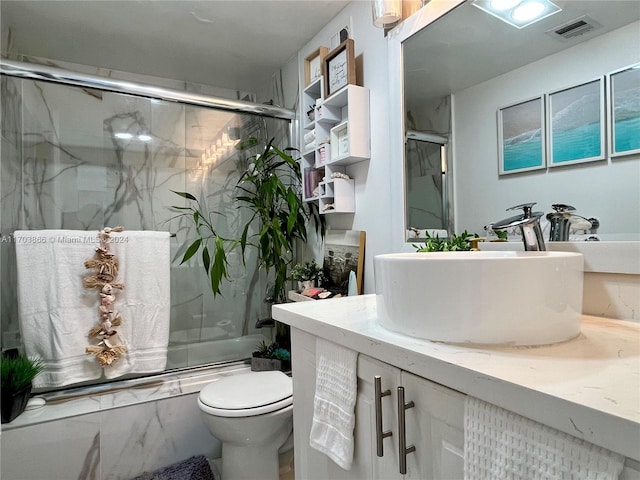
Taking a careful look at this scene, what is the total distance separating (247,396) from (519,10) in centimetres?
161

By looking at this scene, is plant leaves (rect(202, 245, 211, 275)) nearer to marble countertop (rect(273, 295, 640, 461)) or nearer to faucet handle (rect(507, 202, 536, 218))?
marble countertop (rect(273, 295, 640, 461))

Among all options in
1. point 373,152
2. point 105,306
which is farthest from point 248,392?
point 373,152

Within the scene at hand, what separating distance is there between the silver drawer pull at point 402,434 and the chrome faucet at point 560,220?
0.60 meters

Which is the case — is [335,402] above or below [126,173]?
below

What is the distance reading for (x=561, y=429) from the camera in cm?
43

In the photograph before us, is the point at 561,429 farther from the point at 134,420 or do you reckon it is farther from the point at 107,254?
the point at 107,254

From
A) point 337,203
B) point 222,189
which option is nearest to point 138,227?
point 222,189

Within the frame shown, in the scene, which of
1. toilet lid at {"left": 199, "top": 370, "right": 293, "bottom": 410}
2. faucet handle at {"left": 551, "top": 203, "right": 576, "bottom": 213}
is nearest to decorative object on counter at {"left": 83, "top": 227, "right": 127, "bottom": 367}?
toilet lid at {"left": 199, "top": 370, "right": 293, "bottom": 410}

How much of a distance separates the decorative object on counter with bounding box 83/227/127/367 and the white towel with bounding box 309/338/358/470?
4.30 ft

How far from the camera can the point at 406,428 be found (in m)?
0.66

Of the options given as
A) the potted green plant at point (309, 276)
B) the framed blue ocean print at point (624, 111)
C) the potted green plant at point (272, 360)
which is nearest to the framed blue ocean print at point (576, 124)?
the framed blue ocean print at point (624, 111)

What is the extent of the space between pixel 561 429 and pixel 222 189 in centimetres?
234

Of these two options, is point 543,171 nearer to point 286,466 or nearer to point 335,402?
Answer: point 335,402

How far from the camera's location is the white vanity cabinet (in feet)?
1.89
